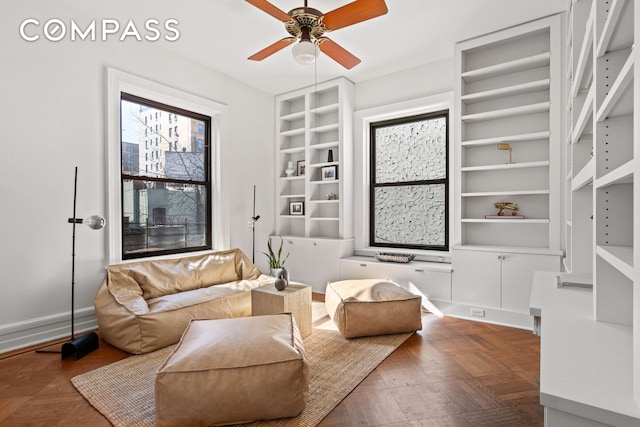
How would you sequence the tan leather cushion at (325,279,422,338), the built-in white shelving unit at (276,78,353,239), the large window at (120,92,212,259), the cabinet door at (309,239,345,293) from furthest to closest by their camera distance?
the built-in white shelving unit at (276,78,353,239), the cabinet door at (309,239,345,293), the large window at (120,92,212,259), the tan leather cushion at (325,279,422,338)

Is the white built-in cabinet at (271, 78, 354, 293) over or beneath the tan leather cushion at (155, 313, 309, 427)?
over

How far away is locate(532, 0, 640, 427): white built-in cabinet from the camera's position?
2.66 feet

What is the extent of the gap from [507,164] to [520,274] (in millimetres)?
1102

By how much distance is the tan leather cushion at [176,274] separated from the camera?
306 cm

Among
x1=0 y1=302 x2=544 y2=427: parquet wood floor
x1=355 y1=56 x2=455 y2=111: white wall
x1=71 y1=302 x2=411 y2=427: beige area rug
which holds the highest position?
x1=355 y1=56 x2=455 y2=111: white wall

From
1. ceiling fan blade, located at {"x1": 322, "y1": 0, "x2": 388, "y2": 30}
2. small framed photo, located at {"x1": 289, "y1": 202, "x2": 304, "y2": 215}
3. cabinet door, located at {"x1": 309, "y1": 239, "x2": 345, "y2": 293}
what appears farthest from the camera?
small framed photo, located at {"x1": 289, "y1": 202, "x2": 304, "y2": 215}

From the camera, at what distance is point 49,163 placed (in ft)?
9.48

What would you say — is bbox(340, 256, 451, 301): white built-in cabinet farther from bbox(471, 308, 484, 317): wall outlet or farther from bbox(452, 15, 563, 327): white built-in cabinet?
bbox(471, 308, 484, 317): wall outlet

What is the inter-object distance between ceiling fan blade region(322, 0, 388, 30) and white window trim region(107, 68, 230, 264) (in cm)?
224

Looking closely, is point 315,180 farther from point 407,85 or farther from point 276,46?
point 276,46

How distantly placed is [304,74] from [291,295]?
3.05m

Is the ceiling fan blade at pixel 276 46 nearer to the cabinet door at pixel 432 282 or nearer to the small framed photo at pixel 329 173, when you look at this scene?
the small framed photo at pixel 329 173

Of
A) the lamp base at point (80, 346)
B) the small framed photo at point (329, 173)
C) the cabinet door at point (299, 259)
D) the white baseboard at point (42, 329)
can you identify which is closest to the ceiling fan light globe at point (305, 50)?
the small framed photo at point (329, 173)

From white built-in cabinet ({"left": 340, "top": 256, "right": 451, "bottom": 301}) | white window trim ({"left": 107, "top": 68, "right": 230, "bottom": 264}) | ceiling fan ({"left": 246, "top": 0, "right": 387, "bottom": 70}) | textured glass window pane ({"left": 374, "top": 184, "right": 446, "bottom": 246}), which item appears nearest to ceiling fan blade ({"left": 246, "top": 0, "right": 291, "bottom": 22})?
ceiling fan ({"left": 246, "top": 0, "right": 387, "bottom": 70})
